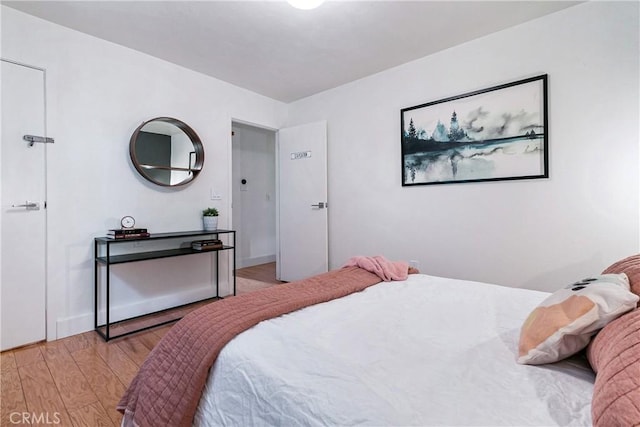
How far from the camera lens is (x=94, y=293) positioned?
8.21 feet

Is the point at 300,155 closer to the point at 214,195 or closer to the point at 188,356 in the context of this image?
the point at 214,195

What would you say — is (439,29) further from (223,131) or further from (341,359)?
(341,359)

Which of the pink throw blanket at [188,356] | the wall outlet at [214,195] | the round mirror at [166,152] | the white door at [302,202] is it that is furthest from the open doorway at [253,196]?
the pink throw blanket at [188,356]

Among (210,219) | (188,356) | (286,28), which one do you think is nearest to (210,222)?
(210,219)

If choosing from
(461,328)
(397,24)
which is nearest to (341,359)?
(461,328)

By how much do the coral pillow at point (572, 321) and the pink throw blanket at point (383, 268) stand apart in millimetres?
892

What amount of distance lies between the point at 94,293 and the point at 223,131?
6.58 ft

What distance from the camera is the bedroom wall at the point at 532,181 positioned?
203 cm

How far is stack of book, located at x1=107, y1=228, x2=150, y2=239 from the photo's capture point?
2.41 m

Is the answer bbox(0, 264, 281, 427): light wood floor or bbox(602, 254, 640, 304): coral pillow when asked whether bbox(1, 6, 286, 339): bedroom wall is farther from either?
bbox(602, 254, 640, 304): coral pillow

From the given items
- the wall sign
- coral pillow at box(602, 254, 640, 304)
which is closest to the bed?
coral pillow at box(602, 254, 640, 304)

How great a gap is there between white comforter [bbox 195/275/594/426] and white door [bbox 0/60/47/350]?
2.17 meters

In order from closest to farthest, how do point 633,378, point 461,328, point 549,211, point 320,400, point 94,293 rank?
point 633,378 < point 320,400 < point 461,328 < point 549,211 < point 94,293

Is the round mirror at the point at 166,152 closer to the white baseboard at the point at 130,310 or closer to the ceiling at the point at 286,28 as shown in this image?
the ceiling at the point at 286,28
